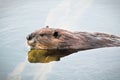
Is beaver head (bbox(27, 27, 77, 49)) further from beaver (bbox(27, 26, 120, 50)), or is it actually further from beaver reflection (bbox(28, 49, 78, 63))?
beaver reflection (bbox(28, 49, 78, 63))

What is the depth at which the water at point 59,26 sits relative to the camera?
748 cm

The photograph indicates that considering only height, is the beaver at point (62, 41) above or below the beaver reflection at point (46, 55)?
above

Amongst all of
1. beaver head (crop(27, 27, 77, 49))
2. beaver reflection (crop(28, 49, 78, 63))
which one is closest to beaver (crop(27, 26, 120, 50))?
beaver head (crop(27, 27, 77, 49))

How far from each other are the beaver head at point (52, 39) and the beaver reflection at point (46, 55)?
0.14 m

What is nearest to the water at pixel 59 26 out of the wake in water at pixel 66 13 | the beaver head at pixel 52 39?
the wake in water at pixel 66 13

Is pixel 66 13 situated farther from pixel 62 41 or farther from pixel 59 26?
pixel 62 41

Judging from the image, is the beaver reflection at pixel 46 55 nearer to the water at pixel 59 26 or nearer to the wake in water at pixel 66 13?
the water at pixel 59 26

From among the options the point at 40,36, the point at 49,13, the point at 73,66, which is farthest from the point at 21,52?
the point at 49,13

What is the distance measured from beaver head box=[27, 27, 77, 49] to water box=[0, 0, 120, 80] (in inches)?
19.1

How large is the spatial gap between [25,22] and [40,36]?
407 cm

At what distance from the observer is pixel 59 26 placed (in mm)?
12859

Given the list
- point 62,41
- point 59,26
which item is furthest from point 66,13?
point 62,41

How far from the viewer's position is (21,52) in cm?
948

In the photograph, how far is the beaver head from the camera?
927cm
